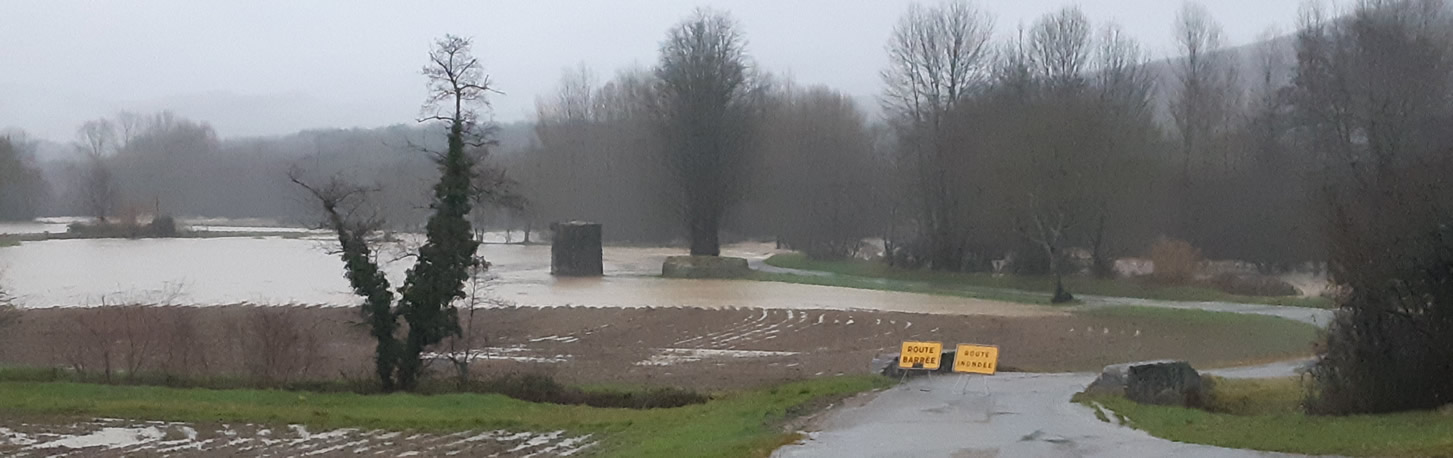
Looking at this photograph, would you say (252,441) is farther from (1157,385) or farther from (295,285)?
(295,285)

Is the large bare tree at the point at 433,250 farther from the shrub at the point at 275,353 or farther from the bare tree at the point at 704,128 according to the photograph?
the bare tree at the point at 704,128

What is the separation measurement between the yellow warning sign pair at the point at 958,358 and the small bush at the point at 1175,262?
1405 inches

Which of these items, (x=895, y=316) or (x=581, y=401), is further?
(x=895, y=316)

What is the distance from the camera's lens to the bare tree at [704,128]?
71.7 meters

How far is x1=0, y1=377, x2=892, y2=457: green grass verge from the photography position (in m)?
15.1

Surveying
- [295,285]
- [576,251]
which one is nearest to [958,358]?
[295,285]

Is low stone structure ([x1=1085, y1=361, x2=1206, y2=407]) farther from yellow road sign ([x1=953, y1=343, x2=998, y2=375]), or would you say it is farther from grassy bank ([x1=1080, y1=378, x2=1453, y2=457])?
yellow road sign ([x1=953, y1=343, x2=998, y2=375])

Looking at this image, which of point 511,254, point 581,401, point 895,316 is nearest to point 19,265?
point 511,254

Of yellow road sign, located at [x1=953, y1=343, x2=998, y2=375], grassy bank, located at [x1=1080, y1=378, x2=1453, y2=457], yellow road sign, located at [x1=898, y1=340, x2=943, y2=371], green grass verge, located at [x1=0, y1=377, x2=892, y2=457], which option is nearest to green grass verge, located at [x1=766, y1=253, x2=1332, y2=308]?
yellow road sign, located at [x1=953, y1=343, x2=998, y2=375]

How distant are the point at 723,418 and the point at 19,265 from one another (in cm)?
5595

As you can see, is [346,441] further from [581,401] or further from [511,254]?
[511,254]

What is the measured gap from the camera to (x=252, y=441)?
1728 centimetres

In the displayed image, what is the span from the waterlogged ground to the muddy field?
5.94m

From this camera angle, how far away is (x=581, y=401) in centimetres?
2309
